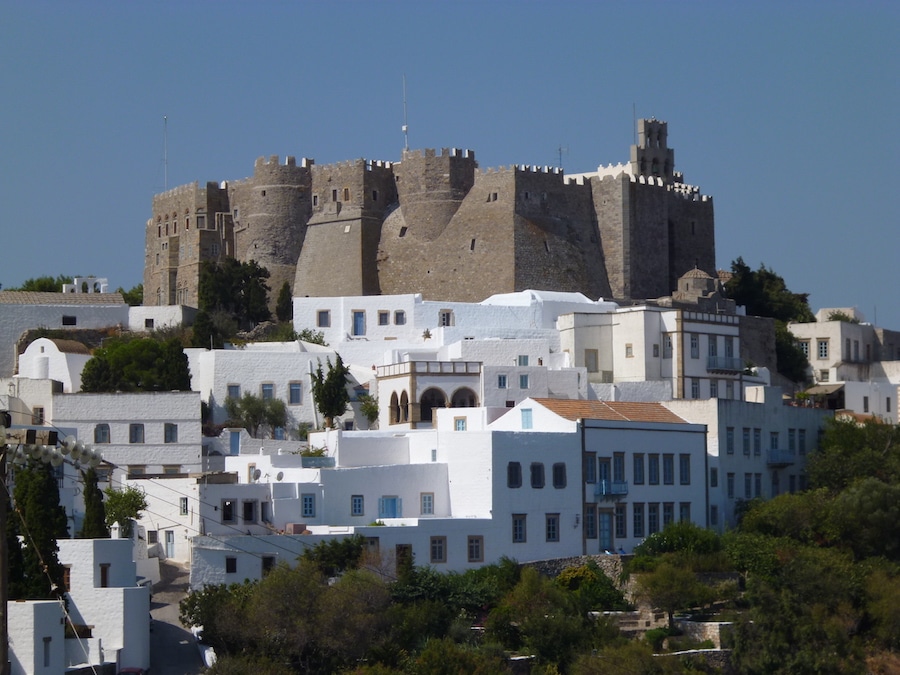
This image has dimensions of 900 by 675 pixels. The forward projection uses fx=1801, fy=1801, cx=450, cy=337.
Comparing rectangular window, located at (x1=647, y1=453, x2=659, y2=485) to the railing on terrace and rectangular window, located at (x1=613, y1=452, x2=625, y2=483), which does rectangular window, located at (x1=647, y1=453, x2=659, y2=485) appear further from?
the railing on terrace

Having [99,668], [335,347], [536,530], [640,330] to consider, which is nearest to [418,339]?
A: [335,347]

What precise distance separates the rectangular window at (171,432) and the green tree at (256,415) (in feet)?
13.3

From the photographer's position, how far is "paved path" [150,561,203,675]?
3606cm

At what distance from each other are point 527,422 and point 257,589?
1255cm

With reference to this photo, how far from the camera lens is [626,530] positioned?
46.4m

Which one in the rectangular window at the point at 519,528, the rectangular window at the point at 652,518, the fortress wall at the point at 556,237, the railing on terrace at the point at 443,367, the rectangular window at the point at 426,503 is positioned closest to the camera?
the rectangular window at the point at 519,528

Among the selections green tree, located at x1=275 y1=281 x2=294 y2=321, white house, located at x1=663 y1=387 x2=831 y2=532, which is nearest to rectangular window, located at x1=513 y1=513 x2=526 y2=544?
white house, located at x1=663 y1=387 x2=831 y2=532

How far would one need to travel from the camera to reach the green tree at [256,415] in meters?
55.7

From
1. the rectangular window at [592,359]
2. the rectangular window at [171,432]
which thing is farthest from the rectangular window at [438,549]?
the rectangular window at [592,359]

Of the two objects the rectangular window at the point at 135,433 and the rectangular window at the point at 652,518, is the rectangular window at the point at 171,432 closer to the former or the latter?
the rectangular window at the point at 135,433

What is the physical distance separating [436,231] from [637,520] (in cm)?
2441

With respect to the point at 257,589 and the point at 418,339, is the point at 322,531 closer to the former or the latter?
the point at 257,589

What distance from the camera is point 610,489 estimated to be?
45.7 meters

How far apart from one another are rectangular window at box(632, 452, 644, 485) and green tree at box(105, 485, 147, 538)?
12569 millimetres
